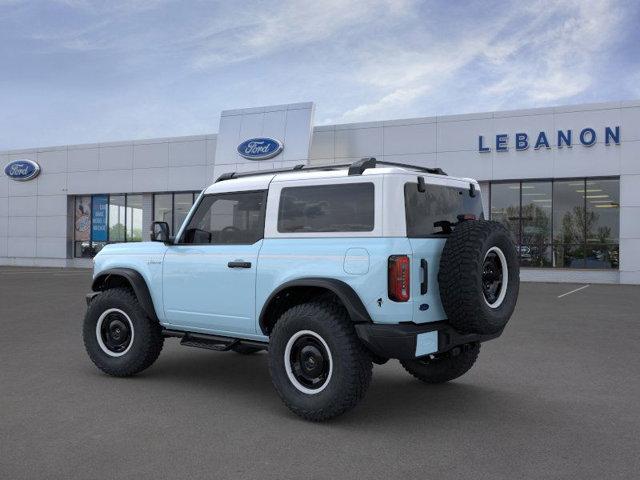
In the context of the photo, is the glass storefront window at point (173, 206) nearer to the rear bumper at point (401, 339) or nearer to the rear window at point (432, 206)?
the rear window at point (432, 206)

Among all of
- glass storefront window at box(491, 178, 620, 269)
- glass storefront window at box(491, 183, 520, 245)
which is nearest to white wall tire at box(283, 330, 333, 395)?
glass storefront window at box(491, 178, 620, 269)

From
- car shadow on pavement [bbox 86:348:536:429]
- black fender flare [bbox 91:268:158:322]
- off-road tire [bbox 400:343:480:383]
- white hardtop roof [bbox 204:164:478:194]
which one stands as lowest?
car shadow on pavement [bbox 86:348:536:429]

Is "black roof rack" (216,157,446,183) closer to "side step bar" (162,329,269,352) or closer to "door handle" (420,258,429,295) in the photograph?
"door handle" (420,258,429,295)

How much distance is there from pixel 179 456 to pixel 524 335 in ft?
21.9

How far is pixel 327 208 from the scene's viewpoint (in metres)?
5.20

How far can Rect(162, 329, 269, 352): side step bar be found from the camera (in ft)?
18.7

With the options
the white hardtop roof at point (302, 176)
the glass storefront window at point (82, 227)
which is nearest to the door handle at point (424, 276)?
the white hardtop roof at point (302, 176)

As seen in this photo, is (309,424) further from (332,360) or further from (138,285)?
(138,285)

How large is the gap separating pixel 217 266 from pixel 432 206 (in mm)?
2031

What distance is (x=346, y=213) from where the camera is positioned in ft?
16.6

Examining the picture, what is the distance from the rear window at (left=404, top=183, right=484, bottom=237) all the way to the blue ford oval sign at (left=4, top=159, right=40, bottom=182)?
3149 centimetres

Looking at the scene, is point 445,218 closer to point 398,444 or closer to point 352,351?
point 352,351

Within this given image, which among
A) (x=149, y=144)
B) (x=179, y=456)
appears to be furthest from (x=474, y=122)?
(x=179, y=456)

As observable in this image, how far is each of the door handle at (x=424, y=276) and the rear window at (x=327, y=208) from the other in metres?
0.49
